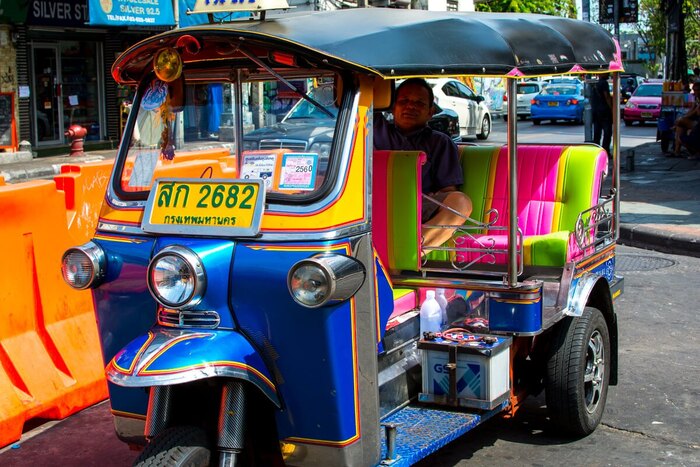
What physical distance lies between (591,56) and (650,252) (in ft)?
18.4

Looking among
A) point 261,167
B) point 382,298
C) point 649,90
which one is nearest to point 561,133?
point 649,90

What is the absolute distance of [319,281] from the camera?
3.63 meters

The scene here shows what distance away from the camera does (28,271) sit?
18.9ft

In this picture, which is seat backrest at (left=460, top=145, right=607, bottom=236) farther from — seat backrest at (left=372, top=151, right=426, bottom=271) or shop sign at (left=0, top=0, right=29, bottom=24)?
shop sign at (left=0, top=0, right=29, bottom=24)

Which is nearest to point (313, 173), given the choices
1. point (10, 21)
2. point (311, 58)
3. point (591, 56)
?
point (311, 58)

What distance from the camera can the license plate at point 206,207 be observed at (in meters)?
3.90

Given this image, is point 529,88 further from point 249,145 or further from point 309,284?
point 309,284

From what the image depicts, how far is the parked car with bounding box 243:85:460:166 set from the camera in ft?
13.3

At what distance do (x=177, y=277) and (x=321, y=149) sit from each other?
796 mm

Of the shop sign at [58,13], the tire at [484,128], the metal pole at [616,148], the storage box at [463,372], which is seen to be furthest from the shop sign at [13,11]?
the storage box at [463,372]

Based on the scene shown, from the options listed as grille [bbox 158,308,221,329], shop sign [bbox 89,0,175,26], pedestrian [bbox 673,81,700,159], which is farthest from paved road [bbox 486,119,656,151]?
grille [bbox 158,308,221,329]

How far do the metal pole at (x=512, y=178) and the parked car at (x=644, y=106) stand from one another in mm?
27888

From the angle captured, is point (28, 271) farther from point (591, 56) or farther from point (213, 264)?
point (591, 56)

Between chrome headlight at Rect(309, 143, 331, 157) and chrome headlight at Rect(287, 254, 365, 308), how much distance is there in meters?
0.53
